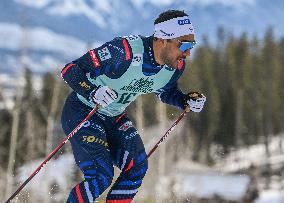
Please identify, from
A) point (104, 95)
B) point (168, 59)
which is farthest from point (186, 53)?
point (104, 95)

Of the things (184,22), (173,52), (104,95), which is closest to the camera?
(104,95)

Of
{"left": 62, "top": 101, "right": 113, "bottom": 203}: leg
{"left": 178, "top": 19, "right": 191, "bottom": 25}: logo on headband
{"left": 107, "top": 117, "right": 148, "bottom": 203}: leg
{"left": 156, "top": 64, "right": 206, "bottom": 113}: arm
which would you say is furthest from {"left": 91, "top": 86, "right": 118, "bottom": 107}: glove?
{"left": 156, "top": 64, "right": 206, "bottom": 113}: arm

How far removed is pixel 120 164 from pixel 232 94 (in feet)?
Answer: 216

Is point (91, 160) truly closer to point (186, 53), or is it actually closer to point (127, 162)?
point (127, 162)

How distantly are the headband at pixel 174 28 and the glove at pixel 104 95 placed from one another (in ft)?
2.24

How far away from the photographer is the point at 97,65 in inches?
220

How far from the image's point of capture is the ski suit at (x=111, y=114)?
18.1 feet

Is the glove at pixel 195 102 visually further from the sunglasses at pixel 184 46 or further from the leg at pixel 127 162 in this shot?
the sunglasses at pixel 184 46

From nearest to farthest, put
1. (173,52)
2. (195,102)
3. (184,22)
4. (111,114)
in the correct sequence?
(173,52), (184,22), (111,114), (195,102)

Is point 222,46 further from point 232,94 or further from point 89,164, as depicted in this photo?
point 89,164

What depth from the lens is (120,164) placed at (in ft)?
18.9

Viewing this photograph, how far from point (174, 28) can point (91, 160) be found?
134 cm

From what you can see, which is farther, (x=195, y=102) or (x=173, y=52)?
(x=195, y=102)

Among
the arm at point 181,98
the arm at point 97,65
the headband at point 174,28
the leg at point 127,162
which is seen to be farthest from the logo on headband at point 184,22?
the leg at point 127,162
